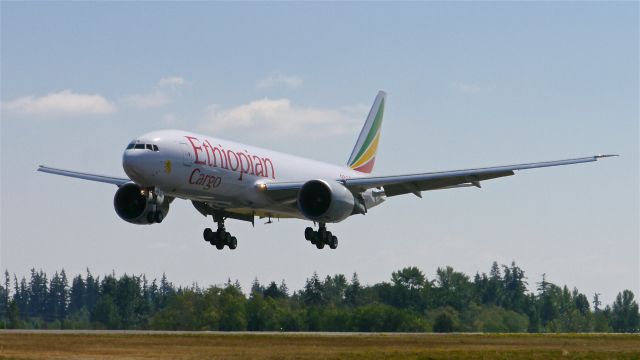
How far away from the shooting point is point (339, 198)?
5241 cm

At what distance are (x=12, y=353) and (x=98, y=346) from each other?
5359 millimetres

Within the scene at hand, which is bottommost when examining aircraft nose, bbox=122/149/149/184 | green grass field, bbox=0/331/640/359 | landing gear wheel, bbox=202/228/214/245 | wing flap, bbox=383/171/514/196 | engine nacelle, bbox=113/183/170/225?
green grass field, bbox=0/331/640/359

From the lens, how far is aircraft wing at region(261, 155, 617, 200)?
5162 centimetres

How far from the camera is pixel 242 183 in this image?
Result: 5156 cm

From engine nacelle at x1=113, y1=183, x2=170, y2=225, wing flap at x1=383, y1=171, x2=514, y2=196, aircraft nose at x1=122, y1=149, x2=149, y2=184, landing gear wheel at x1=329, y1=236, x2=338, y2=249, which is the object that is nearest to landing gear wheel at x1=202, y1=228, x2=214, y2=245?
engine nacelle at x1=113, y1=183, x2=170, y2=225

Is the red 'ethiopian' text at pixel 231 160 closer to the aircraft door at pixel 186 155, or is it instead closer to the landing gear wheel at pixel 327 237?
the aircraft door at pixel 186 155

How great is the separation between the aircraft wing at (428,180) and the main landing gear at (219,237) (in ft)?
17.5

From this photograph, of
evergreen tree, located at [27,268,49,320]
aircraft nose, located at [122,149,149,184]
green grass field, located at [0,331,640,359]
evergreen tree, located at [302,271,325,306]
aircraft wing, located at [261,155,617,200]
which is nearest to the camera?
green grass field, located at [0,331,640,359]

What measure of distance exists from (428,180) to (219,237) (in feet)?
38.7

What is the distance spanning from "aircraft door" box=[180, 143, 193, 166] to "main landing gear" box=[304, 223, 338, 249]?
11.2 meters

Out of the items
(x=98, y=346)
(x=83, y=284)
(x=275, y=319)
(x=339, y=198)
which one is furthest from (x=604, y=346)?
(x=83, y=284)

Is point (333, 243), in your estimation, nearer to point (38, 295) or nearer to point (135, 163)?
point (135, 163)

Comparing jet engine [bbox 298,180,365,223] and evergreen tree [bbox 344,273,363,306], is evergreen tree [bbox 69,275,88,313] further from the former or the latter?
jet engine [bbox 298,180,365,223]

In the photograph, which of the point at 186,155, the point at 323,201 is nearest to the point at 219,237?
the point at 323,201
